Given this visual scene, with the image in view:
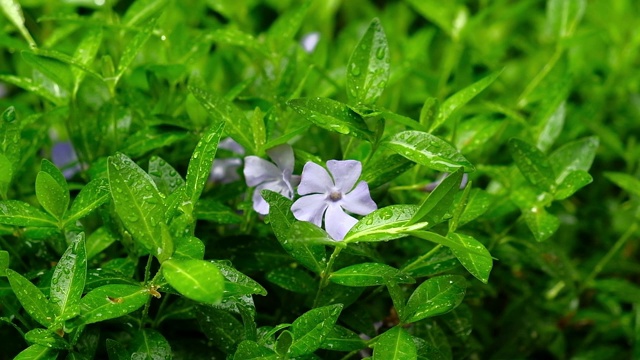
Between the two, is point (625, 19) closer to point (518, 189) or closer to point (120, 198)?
point (518, 189)

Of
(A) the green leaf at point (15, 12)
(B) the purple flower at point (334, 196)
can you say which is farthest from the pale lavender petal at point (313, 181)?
(A) the green leaf at point (15, 12)

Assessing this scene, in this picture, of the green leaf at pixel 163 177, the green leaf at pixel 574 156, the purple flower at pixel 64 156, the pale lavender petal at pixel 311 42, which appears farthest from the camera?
the pale lavender petal at pixel 311 42

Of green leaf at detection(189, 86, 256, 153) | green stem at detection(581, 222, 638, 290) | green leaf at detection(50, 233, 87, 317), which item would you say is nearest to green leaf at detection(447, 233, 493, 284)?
green leaf at detection(189, 86, 256, 153)

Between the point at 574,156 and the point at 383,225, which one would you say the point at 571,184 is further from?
the point at 383,225

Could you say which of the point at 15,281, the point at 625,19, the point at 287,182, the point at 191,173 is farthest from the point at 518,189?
the point at 625,19

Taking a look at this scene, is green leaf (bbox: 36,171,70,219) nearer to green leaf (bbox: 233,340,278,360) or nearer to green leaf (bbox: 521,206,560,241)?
green leaf (bbox: 233,340,278,360)

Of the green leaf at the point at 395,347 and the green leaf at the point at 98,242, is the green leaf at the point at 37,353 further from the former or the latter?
the green leaf at the point at 395,347
